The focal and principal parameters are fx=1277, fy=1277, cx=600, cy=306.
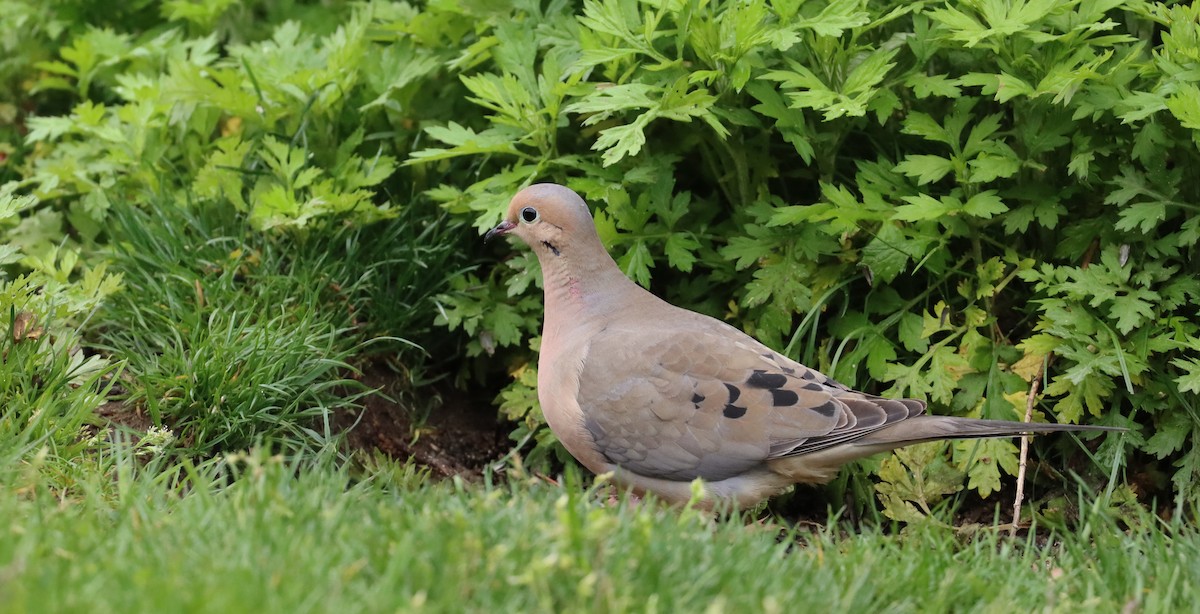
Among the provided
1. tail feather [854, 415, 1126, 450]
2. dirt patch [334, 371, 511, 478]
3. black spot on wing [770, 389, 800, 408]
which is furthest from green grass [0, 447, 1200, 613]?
dirt patch [334, 371, 511, 478]

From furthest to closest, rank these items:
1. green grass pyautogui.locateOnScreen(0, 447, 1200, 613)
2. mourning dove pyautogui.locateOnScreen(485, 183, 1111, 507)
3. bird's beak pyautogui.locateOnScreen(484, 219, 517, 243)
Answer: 1. bird's beak pyautogui.locateOnScreen(484, 219, 517, 243)
2. mourning dove pyautogui.locateOnScreen(485, 183, 1111, 507)
3. green grass pyautogui.locateOnScreen(0, 447, 1200, 613)

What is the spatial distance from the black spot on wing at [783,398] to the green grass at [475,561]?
0.56 meters

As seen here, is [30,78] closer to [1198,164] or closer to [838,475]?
[838,475]

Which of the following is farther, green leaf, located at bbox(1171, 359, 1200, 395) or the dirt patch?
the dirt patch

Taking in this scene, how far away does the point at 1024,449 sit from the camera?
13.9ft

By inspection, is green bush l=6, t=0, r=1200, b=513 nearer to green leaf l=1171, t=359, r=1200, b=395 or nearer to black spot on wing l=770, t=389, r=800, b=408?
green leaf l=1171, t=359, r=1200, b=395

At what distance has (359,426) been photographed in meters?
4.82

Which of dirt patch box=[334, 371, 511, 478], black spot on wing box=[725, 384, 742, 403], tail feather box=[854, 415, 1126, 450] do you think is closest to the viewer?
tail feather box=[854, 415, 1126, 450]

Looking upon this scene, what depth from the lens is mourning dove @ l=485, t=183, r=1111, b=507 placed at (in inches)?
151

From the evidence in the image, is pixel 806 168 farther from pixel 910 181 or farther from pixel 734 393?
pixel 734 393

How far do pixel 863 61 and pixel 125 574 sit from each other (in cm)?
293

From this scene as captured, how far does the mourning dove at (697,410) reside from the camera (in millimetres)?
3824

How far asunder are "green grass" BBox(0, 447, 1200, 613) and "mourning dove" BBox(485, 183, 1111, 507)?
1.44ft

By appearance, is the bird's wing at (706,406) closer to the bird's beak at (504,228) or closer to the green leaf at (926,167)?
the bird's beak at (504,228)
